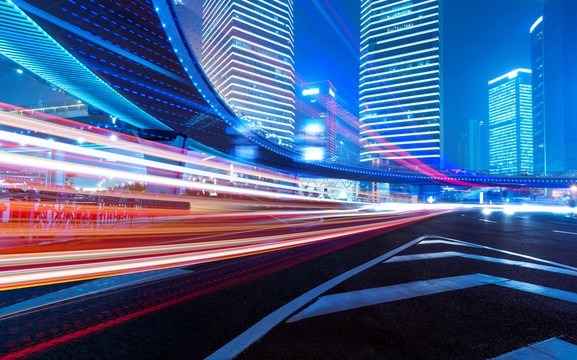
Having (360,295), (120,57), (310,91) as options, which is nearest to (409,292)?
(360,295)

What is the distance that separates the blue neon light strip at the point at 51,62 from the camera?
11.1m

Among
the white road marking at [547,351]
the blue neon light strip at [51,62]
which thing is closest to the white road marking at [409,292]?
the white road marking at [547,351]

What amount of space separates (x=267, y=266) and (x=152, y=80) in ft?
52.7

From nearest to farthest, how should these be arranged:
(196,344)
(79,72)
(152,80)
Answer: (196,344) < (79,72) < (152,80)

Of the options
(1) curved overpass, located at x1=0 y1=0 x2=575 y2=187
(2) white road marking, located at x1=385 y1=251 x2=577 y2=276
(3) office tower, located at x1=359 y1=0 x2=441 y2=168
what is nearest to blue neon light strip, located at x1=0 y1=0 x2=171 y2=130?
(1) curved overpass, located at x1=0 y1=0 x2=575 y2=187

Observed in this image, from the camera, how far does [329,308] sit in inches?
151

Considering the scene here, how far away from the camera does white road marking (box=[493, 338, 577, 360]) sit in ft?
8.56

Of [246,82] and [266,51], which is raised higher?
[266,51]

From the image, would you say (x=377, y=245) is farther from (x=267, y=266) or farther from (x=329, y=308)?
(x=329, y=308)

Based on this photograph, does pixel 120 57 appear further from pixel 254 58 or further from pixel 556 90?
pixel 556 90

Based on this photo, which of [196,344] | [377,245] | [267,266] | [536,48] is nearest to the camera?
[196,344]

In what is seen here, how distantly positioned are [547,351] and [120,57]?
59.9 feet

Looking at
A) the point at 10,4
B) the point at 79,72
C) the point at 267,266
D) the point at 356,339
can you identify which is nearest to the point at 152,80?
the point at 79,72

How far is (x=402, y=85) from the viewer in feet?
505
